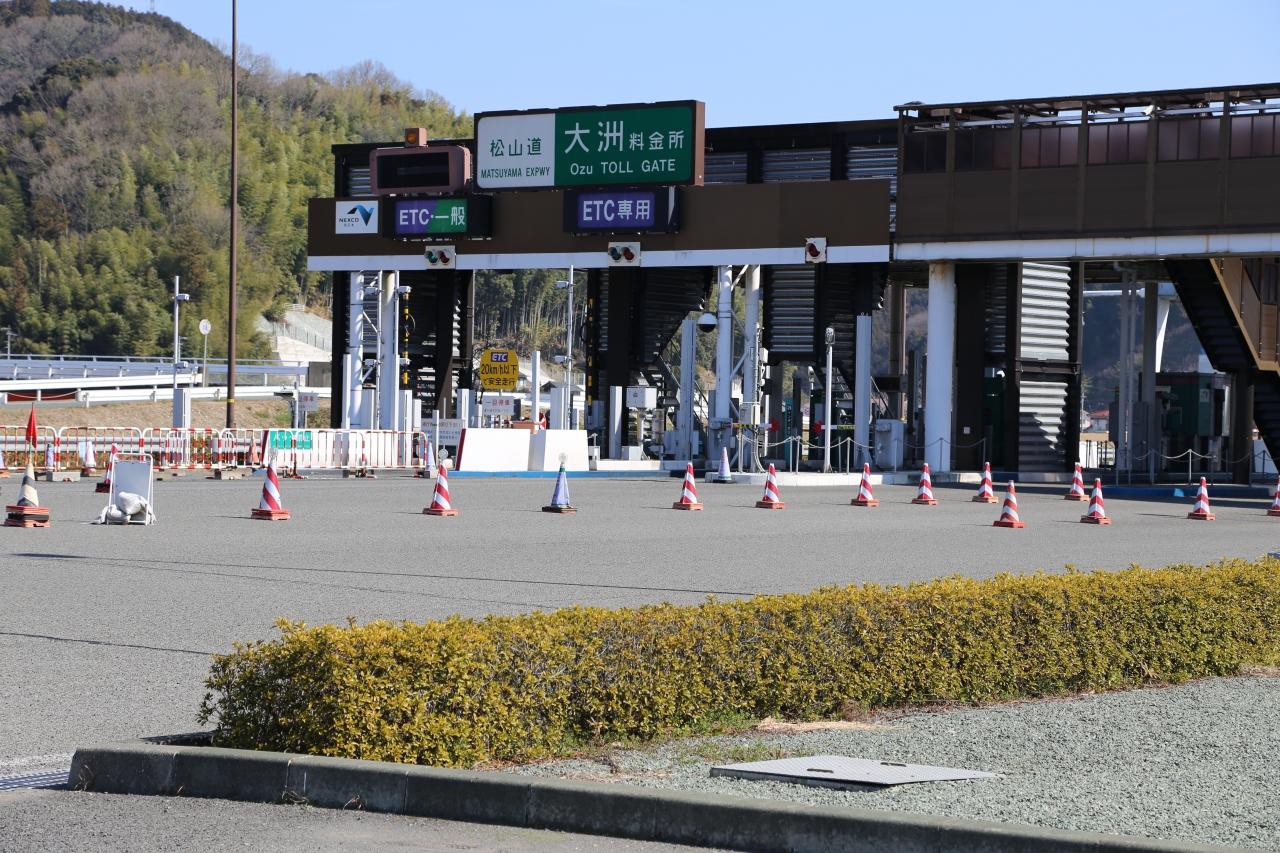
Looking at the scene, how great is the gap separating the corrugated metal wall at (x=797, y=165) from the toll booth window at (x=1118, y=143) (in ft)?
30.3

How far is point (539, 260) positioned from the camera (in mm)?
51719

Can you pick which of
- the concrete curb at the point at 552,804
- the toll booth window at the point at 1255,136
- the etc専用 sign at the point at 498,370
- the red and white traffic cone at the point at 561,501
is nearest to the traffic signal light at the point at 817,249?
the toll booth window at the point at 1255,136

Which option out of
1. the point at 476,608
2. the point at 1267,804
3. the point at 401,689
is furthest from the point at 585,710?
the point at 476,608

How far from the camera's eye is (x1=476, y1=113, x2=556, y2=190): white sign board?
5153 cm

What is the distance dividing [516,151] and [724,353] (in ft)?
32.0

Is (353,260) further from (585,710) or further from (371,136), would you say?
(371,136)

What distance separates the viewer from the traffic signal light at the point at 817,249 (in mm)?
47656

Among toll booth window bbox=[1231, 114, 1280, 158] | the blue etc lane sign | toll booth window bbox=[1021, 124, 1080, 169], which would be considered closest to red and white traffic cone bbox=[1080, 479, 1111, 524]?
toll booth window bbox=[1231, 114, 1280, 158]

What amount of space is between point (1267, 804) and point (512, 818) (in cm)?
326

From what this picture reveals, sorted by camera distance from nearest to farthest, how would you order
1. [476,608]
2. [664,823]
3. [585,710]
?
[664,823] < [585,710] < [476,608]

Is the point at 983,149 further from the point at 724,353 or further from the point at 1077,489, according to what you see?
the point at 1077,489

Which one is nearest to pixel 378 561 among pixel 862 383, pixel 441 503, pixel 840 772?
pixel 441 503

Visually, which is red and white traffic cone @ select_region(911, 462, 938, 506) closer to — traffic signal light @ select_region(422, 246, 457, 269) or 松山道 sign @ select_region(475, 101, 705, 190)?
松山道 sign @ select_region(475, 101, 705, 190)

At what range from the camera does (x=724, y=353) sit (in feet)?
158
